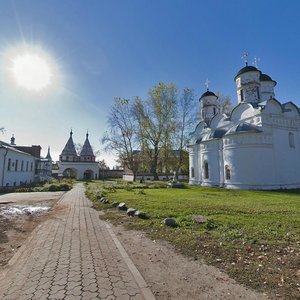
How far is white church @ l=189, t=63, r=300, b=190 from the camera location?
80.8 feet

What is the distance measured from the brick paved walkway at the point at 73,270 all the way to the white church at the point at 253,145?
68.6ft

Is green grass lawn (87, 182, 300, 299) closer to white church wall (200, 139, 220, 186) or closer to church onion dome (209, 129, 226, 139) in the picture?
white church wall (200, 139, 220, 186)

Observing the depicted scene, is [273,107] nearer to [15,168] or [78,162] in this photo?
[15,168]

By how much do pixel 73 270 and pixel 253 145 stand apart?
77.2 ft

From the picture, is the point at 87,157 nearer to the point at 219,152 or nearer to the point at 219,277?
the point at 219,152

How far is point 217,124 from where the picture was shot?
32.6 metres

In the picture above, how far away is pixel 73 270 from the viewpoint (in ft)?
14.5

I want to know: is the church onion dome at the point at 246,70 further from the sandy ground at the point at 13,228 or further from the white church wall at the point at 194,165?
the sandy ground at the point at 13,228

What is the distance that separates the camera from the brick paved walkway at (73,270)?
3631 mm

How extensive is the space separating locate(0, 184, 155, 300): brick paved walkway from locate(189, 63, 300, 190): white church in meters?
20.9

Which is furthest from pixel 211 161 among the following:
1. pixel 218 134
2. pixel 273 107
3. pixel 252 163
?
pixel 273 107

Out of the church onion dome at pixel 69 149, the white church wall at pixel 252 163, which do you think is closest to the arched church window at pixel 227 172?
the white church wall at pixel 252 163

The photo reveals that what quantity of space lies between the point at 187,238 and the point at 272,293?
296 cm

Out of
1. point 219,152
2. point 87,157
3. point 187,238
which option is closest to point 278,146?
point 219,152
